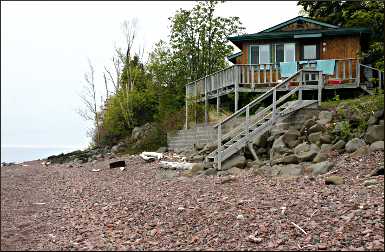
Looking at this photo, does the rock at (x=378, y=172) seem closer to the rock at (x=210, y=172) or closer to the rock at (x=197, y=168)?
the rock at (x=210, y=172)

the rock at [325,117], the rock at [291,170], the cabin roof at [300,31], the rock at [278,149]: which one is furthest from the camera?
the cabin roof at [300,31]

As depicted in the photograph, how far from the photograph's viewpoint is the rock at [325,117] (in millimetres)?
13328

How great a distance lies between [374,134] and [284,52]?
493 inches

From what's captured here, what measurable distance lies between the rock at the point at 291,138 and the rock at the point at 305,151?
568 millimetres

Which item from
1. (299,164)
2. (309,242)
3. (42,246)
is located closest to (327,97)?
(299,164)

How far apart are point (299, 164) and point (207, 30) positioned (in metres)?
19.6

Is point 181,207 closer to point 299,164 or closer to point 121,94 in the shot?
point 299,164

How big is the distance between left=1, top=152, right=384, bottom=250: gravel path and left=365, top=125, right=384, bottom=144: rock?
2.36ft

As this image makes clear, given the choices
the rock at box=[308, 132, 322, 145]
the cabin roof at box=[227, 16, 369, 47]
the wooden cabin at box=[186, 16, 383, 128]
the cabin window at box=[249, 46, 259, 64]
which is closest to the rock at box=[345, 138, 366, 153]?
the rock at box=[308, 132, 322, 145]

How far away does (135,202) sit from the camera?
29.7 ft

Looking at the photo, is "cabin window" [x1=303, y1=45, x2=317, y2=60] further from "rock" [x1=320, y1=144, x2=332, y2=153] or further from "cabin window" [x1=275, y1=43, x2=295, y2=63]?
"rock" [x1=320, y1=144, x2=332, y2=153]

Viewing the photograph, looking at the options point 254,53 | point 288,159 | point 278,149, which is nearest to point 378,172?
point 288,159

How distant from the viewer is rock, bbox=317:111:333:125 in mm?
13328

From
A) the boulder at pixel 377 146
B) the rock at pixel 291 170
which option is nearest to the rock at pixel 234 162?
the rock at pixel 291 170
